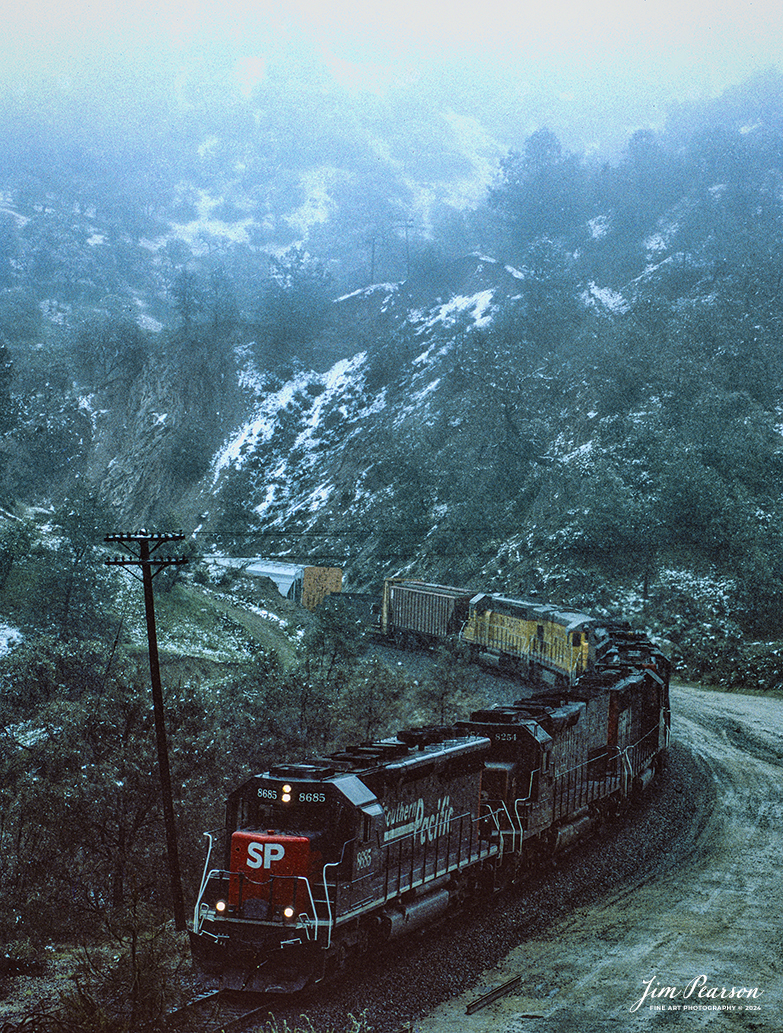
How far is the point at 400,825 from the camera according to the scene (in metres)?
14.8

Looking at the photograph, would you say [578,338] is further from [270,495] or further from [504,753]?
[504,753]

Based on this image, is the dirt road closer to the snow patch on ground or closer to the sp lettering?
the sp lettering

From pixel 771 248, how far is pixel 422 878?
308ft

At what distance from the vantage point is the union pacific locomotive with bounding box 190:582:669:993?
1274cm

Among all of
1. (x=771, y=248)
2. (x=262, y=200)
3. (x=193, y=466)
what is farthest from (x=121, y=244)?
(x=771, y=248)

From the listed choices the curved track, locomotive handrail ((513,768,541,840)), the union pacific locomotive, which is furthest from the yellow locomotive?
locomotive handrail ((513,768,541,840))

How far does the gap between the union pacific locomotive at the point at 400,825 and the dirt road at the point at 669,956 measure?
5.65ft

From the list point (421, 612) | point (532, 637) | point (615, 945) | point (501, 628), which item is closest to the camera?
point (615, 945)

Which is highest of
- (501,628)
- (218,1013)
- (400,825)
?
(400,825)

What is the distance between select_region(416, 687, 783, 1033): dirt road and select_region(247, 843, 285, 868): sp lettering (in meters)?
3.08

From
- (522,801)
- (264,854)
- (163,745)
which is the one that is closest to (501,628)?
(522,801)

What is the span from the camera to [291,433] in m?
100

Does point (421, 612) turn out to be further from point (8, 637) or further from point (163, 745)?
point (163, 745)

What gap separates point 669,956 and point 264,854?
736 centimetres
